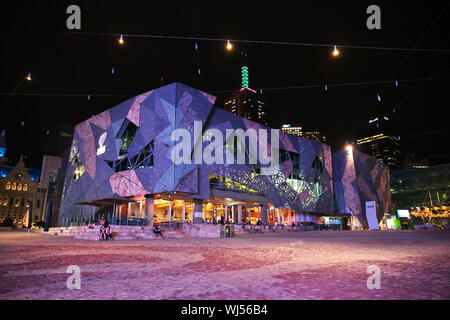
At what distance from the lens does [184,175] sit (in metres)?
30.2

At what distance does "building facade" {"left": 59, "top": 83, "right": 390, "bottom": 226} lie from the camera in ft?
102

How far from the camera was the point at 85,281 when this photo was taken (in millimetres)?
4988

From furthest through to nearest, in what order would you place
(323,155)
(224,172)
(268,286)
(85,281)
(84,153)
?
(323,155) → (84,153) → (224,172) → (85,281) → (268,286)

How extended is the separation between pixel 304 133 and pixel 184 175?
495 ft

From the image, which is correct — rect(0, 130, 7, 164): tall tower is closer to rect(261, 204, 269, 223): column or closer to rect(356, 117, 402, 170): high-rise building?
rect(261, 204, 269, 223): column

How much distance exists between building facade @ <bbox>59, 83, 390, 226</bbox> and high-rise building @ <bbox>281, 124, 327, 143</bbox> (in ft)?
383

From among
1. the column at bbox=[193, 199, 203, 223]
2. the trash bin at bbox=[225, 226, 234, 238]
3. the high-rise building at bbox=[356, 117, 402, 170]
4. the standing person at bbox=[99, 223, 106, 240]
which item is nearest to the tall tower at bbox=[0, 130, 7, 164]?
the column at bbox=[193, 199, 203, 223]

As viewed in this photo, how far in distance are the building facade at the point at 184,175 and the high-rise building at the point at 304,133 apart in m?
117

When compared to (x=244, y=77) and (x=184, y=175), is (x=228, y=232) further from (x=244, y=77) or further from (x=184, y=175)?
(x=244, y=77)

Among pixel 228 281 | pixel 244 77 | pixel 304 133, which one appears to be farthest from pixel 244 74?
pixel 228 281

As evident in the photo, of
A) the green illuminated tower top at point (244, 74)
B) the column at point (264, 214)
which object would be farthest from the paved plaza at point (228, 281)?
the green illuminated tower top at point (244, 74)
